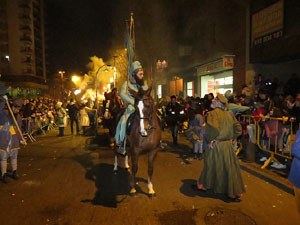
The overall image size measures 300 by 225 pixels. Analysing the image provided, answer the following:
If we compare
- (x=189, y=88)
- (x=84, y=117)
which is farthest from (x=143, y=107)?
(x=189, y=88)

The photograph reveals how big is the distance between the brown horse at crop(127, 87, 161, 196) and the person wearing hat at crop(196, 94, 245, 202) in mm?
1186

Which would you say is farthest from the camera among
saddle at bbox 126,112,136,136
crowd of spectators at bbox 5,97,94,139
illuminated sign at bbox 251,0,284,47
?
crowd of spectators at bbox 5,97,94,139

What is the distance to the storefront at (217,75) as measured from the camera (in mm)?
15805

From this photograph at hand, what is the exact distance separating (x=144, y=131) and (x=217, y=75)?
1549cm

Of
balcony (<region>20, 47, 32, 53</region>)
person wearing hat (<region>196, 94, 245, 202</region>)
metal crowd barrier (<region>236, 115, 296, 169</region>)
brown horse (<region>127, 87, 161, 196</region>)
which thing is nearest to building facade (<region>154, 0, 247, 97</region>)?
metal crowd barrier (<region>236, 115, 296, 169</region>)

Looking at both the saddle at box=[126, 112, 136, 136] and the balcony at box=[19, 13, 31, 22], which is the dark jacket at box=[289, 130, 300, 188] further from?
the balcony at box=[19, 13, 31, 22]

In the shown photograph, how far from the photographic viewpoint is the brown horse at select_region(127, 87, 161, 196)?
4875 millimetres

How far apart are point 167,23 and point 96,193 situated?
2412cm

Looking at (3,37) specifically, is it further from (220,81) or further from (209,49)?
(220,81)

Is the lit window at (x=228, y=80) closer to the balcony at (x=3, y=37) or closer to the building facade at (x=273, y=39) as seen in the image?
the building facade at (x=273, y=39)

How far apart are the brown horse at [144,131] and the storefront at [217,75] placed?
11969mm

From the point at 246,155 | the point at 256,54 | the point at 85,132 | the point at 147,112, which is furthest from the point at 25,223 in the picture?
the point at 256,54

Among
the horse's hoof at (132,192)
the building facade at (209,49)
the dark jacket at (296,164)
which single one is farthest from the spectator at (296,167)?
the building facade at (209,49)

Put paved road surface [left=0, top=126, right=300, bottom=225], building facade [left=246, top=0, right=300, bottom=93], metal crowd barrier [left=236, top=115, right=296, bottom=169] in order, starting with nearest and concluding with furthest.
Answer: paved road surface [left=0, top=126, right=300, bottom=225] → metal crowd barrier [left=236, top=115, right=296, bottom=169] → building facade [left=246, top=0, right=300, bottom=93]
